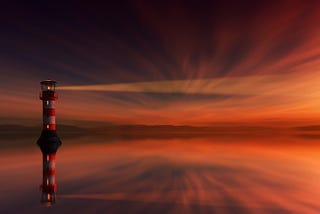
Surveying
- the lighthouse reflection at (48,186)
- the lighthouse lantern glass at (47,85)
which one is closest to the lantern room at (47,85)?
the lighthouse lantern glass at (47,85)

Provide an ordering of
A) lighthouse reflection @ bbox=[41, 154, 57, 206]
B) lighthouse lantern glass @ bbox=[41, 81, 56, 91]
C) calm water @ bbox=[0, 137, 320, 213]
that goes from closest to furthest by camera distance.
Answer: calm water @ bbox=[0, 137, 320, 213] < lighthouse reflection @ bbox=[41, 154, 57, 206] < lighthouse lantern glass @ bbox=[41, 81, 56, 91]

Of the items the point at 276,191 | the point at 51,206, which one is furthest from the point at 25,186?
the point at 276,191

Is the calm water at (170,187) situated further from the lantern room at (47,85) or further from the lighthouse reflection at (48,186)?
the lantern room at (47,85)

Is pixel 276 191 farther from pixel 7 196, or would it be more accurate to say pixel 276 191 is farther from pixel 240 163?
pixel 7 196

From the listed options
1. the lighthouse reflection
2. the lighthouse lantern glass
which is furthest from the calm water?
the lighthouse lantern glass

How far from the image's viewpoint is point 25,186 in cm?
1152

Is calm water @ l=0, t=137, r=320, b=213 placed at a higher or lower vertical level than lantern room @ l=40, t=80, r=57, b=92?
lower

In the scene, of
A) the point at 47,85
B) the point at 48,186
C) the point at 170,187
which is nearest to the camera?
the point at 170,187

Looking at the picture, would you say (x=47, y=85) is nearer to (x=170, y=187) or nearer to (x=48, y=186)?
(x=48, y=186)

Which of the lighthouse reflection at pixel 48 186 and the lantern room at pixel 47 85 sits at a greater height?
the lantern room at pixel 47 85

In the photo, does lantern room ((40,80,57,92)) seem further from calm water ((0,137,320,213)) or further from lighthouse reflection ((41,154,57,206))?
lighthouse reflection ((41,154,57,206))

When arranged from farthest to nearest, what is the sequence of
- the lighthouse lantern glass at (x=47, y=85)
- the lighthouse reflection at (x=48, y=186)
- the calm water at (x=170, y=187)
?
1. the lighthouse lantern glass at (x=47, y=85)
2. the lighthouse reflection at (x=48, y=186)
3. the calm water at (x=170, y=187)

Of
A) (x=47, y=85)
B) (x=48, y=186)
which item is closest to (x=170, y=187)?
(x=48, y=186)

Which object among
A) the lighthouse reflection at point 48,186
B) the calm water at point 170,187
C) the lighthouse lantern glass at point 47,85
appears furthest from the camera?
the lighthouse lantern glass at point 47,85
